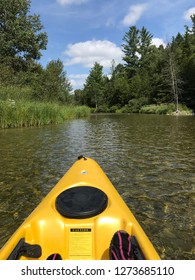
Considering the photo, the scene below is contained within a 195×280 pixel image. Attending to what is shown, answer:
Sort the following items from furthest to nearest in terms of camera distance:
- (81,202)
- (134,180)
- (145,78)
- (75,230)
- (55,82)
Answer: (145,78), (55,82), (134,180), (81,202), (75,230)

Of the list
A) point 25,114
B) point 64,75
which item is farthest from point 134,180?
point 64,75

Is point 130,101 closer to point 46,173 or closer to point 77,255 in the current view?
point 46,173

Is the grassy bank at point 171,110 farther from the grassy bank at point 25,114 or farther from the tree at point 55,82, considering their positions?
the grassy bank at point 25,114

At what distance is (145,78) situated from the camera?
172 feet

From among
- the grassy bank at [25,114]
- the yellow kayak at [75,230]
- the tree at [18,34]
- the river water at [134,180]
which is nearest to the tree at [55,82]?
the tree at [18,34]

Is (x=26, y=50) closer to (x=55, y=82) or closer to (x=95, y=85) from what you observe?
(x=55, y=82)

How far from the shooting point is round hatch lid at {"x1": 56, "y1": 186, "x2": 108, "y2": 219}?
2557mm

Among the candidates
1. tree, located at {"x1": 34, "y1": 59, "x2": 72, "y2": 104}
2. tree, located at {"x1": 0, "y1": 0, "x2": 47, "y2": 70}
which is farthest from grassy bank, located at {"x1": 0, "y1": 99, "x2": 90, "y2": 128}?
tree, located at {"x1": 0, "y1": 0, "x2": 47, "y2": 70}

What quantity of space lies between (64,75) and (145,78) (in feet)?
77.5

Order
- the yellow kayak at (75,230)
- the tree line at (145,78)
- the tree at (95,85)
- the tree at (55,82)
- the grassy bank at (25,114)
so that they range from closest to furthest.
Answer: the yellow kayak at (75,230) → the grassy bank at (25,114) → the tree at (55,82) → the tree line at (145,78) → the tree at (95,85)

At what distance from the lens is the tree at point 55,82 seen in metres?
30.0

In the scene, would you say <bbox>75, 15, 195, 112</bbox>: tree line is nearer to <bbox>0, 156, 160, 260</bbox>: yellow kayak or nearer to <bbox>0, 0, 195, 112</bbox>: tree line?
<bbox>0, 0, 195, 112</bbox>: tree line

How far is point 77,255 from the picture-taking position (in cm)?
242

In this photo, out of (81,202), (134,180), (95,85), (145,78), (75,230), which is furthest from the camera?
(95,85)
